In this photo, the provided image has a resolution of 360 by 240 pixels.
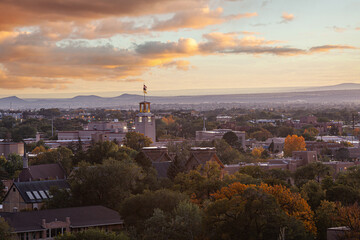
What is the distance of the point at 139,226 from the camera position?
4441 centimetres

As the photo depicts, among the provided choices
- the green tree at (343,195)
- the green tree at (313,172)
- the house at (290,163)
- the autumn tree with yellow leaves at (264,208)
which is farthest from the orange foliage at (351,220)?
the house at (290,163)

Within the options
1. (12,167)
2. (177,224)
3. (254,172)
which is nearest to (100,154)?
(12,167)

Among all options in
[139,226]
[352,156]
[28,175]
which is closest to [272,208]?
[139,226]

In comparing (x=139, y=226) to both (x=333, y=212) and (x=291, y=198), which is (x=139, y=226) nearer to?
(x=291, y=198)

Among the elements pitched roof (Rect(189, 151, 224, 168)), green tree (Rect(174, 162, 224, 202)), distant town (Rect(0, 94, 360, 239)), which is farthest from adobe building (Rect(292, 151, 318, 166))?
green tree (Rect(174, 162, 224, 202))

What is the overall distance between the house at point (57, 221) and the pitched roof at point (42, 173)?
61.5 feet

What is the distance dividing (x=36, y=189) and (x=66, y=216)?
13.2 m

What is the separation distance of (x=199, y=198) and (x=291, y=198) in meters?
11.6

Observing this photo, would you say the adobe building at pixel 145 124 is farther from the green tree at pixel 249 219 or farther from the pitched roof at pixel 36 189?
the green tree at pixel 249 219

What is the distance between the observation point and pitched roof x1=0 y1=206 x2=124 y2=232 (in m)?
45.6

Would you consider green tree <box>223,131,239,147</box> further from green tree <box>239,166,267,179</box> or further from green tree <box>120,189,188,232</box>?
green tree <box>120,189,188,232</box>

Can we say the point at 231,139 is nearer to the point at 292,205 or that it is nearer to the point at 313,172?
the point at 313,172

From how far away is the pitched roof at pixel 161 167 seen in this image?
66400mm

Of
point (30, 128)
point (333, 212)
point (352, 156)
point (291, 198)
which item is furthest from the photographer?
point (30, 128)
